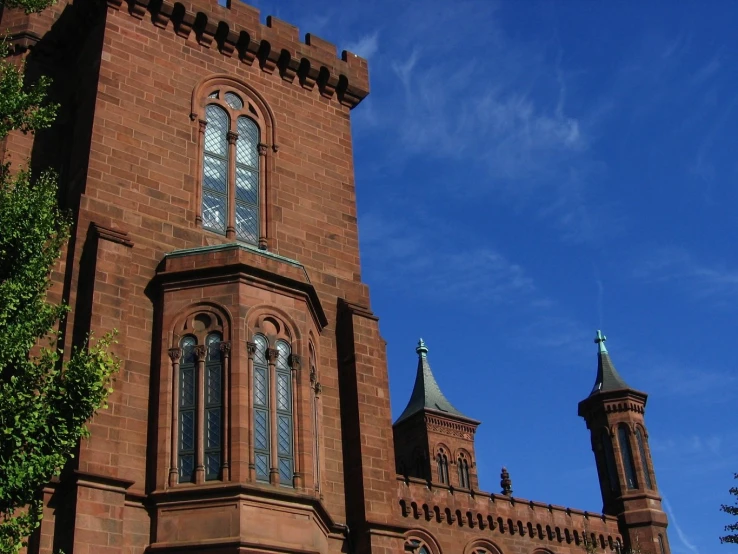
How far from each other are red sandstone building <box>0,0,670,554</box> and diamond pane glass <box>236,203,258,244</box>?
46mm

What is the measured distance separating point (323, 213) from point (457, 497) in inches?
575

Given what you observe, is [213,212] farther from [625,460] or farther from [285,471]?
→ [625,460]

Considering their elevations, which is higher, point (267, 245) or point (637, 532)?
point (267, 245)

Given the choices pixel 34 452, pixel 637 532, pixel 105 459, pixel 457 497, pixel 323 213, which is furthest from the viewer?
pixel 637 532

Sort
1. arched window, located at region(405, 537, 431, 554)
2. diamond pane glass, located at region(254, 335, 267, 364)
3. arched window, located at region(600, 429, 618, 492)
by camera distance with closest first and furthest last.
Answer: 1. diamond pane glass, located at region(254, 335, 267, 364)
2. arched window, located at region(405, 537, 431, 554)
3. arched window, located at region(600, 429, 618, 492)

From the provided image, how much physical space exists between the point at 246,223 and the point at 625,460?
22.8m

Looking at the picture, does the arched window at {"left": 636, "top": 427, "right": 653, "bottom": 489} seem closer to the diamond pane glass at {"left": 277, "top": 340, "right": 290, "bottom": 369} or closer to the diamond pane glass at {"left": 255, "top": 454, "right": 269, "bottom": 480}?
the diamond pane glass at {"left": 277, "top": 340, "right": 290, "bottom": 369}

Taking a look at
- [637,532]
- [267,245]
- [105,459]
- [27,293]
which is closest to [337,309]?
[267,245]

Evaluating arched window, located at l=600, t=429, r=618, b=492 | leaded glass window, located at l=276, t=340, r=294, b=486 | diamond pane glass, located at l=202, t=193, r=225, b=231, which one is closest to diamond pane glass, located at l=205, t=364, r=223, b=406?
leaded glass window, located at l=276, t=340, r=294, b=486

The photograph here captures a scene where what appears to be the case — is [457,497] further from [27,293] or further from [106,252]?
[27,293]

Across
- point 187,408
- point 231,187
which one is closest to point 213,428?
point 187,408

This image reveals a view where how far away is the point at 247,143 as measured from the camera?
67.2 ft

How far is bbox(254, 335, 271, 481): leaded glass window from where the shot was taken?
1574 centimetres

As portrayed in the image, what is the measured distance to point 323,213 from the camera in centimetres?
2073
